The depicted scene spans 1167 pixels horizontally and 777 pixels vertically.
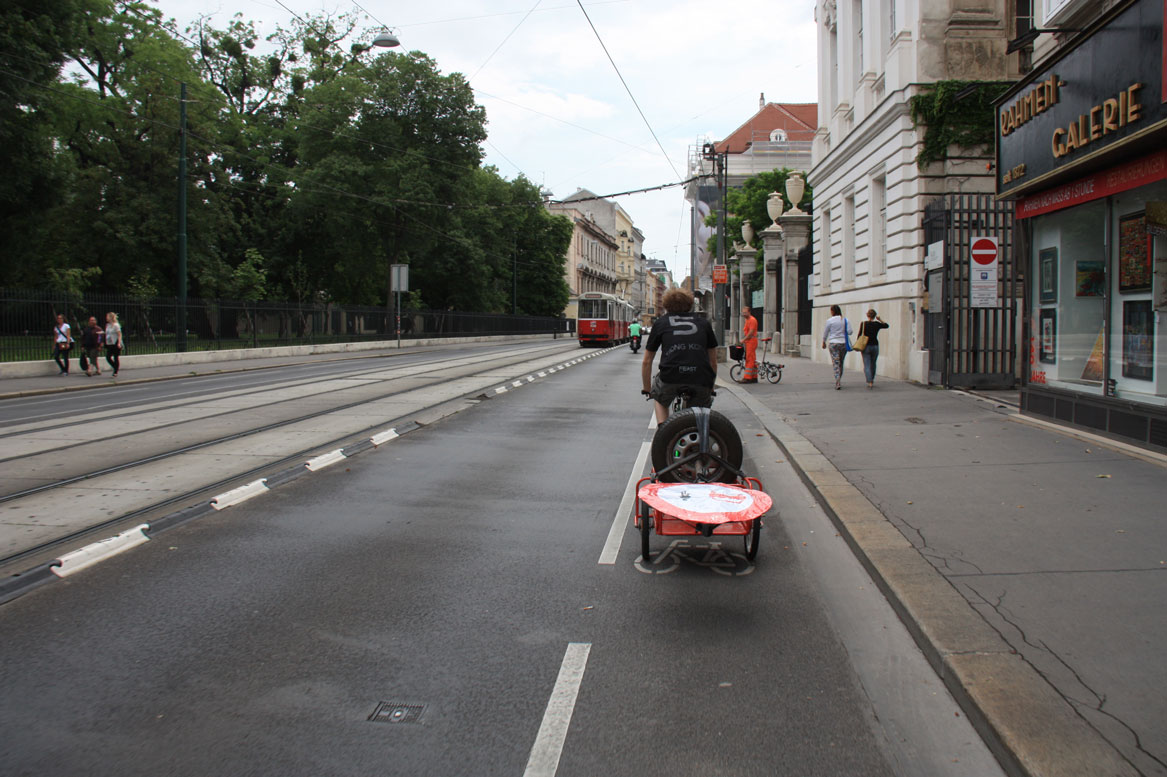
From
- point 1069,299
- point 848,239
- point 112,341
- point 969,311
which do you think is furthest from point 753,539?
point 112,341

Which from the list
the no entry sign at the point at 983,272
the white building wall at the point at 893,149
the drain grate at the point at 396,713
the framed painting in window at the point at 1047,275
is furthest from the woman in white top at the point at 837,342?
the drain grate at the point at 396,713

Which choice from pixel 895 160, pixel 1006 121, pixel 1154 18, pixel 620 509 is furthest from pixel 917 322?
pixel 620 509

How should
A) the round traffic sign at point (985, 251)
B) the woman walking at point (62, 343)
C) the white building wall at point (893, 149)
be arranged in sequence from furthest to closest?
1. the woman walking at point (62, 343)
2. the white building wall at point (893, 149)
3. the round traffic sign at point (985, 251)

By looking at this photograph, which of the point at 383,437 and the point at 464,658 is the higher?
the point at 383,437

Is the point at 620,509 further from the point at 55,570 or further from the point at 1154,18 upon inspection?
the point at 1154,18

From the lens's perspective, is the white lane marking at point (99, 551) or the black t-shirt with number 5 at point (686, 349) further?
the black t-shirt with number 5 at point (686, 349)

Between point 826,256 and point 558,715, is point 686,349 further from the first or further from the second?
point 826,256

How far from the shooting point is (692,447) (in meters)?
5.88

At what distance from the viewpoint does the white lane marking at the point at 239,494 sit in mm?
7023

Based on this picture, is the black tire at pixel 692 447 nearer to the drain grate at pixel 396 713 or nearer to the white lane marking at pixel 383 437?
the drain grate at pixel 396 713

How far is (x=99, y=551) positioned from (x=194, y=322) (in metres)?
25.6

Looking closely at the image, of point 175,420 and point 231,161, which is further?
point 231,161

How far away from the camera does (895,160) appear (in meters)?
18.5

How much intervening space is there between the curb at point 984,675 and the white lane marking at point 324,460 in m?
5.14
